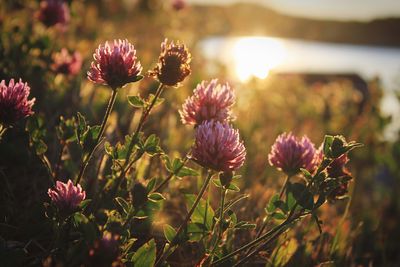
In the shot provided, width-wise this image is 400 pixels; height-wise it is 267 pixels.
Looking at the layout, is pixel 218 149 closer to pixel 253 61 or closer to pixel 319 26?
pixel 253 61

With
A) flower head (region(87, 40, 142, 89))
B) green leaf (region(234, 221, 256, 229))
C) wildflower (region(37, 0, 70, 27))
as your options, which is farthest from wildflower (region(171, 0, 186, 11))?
green leaf (region(234, 221, 256, 229))

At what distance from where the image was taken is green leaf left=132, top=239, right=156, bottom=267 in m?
1.36

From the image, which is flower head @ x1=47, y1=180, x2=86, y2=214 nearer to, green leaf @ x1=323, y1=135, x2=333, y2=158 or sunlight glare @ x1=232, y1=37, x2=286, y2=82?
green leaf @ x1=323, y1=135, x2=333, y2=158

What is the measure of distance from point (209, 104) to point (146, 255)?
1.63 feet


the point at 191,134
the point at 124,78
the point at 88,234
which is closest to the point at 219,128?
the point at 124,78

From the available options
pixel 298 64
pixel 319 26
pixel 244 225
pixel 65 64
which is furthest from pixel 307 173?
pixel 319 26

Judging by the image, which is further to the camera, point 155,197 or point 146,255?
point 155,197

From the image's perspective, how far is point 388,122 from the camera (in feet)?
12.0

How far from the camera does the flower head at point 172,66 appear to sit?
4.83 ft

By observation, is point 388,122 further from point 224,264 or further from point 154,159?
point 224,264

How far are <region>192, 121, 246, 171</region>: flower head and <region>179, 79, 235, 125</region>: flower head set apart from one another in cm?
20

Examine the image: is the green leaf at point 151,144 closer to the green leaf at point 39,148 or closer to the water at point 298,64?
the green leaf at point 39,148

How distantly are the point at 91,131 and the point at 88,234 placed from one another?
1.06 ft

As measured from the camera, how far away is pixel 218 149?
1.33 metres
